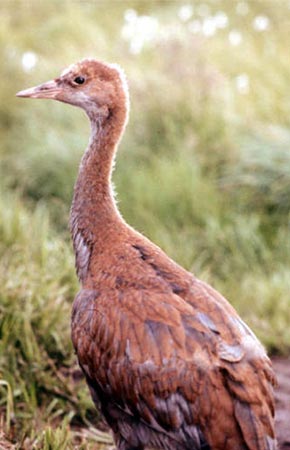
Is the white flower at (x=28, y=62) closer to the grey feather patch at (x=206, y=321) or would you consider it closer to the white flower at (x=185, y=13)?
the white flower at (x=185, y=13)

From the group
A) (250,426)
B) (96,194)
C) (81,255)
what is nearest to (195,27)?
(96,194)

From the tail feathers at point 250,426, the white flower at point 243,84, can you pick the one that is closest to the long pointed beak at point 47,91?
the tail feathers at point 250,426

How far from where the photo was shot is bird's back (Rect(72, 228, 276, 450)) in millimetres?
4008

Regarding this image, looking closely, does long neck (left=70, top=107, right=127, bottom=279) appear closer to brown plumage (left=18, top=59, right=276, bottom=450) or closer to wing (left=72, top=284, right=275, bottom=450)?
brown plumage (left=18, top=59, right=276, bottom=450)

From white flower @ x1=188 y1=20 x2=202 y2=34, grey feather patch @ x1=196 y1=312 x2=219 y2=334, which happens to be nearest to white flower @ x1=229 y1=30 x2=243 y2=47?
white flower @ x1=188 y1=20 x2=202 y2=34

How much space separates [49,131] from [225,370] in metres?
5.27

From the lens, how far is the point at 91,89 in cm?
498

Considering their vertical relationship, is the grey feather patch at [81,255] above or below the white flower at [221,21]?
below

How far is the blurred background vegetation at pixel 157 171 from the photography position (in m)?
5.73

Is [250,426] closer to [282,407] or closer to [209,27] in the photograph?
[282,407]

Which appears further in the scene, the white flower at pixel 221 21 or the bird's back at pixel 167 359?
the white flower at pixel 221 21

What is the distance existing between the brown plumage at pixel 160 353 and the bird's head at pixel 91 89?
56 centimetres

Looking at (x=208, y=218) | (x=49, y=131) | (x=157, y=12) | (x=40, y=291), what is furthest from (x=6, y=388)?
(x=157, y=12)

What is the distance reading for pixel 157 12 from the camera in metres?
11.5
